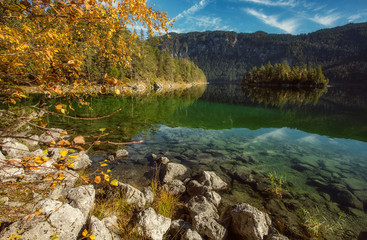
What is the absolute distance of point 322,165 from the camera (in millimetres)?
12070

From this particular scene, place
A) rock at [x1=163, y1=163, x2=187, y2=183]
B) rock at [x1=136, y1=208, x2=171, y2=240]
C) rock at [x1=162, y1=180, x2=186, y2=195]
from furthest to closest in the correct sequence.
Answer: rock at [x1=163, y1=163, x2=187, y2=183]
rock at [x1=162, y1=180, x2=186, y2=195]
rock at [x1=136, y1=208, x2=171, y2=240]

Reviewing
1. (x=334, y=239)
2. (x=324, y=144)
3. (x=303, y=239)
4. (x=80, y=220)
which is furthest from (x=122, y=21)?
(x=324, y=144)

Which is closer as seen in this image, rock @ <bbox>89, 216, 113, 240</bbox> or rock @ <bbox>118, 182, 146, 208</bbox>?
rock @ <bbox>89, 216, 113, 240</bbox>

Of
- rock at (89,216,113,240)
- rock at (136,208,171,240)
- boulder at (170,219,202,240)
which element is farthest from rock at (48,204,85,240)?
boulder at (170,219,202,240)

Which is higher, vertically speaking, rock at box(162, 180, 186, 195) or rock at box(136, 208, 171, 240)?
rock at box(136, 208, 171, 240)

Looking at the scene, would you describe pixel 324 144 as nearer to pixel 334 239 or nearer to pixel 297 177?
pixel 297 177

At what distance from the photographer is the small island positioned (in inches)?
4301

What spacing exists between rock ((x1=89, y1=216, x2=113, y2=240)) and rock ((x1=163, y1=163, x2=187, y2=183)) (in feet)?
14.8

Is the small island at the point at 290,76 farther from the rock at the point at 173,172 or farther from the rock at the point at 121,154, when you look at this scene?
the rock at the point at 121,154

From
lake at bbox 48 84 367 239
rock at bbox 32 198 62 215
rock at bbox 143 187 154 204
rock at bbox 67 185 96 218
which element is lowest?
lake at bbox 48 84 367 239

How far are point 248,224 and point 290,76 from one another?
436ft

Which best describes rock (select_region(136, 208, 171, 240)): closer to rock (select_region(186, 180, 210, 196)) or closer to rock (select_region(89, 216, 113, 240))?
rock (select_region(89, 216, 113, 240))

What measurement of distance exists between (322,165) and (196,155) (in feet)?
27.6

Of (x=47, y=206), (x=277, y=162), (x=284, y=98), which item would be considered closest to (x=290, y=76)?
(x=284, y=98)
